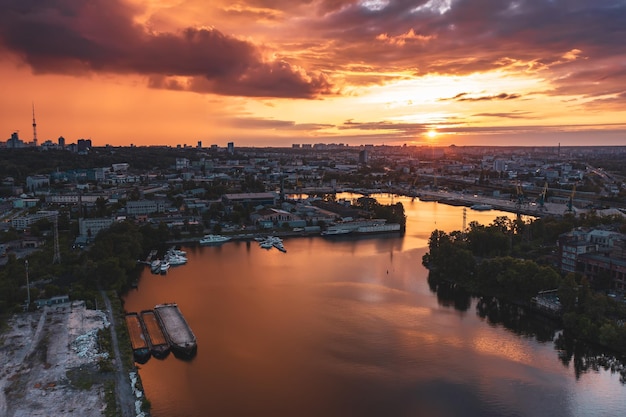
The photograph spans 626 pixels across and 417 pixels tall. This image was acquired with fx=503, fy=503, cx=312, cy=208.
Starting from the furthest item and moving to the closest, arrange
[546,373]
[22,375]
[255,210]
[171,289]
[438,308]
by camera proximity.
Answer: [255,210], [171,289], [438,308], [546,373], [22,375]

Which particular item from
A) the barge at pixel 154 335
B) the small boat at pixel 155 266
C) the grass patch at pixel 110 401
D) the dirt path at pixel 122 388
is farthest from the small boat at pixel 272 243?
the grass patch at pixel 110 401

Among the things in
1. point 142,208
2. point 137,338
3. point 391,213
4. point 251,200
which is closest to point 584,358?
point 137,338

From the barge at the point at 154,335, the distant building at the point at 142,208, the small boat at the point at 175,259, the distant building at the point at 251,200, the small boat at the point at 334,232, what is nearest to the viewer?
the barge at the point at 154,335

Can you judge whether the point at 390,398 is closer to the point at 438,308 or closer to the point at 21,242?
the point at 438,308

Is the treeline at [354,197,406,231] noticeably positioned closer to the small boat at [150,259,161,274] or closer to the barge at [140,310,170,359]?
the small boat at [150,259,161,274]

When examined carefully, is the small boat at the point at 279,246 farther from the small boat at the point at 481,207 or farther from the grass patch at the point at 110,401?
the small boat at the point at 481,207

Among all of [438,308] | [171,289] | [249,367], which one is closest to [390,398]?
[249,367]
